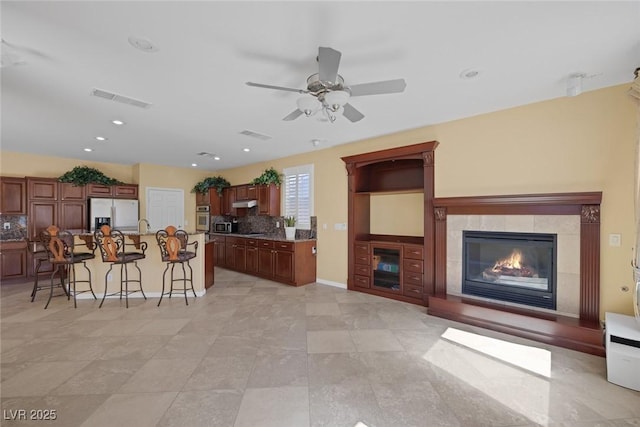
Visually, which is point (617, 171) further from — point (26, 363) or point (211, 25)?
point (26, 363)

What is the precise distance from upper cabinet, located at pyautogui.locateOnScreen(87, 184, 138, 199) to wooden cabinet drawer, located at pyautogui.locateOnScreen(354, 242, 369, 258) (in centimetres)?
566

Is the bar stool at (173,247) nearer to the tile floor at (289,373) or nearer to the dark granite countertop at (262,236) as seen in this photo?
the tile floor at (289,373)

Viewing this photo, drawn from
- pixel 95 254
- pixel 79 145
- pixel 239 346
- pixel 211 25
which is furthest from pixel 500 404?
pixel 79 145

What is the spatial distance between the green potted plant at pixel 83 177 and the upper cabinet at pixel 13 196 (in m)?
0.63

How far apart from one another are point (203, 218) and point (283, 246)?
3357 millimetres

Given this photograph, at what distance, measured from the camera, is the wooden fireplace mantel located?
2789 mm

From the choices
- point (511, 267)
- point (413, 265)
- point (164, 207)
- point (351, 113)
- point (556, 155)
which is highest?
point (351, 113)

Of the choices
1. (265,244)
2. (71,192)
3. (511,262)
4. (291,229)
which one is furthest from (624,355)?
(71,192)

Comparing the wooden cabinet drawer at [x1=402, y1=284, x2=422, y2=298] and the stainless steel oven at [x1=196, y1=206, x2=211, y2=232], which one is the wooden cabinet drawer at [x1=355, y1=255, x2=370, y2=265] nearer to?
the wooden cabinet drawer at [x1=402, y1=284, x2=422, y2=298]

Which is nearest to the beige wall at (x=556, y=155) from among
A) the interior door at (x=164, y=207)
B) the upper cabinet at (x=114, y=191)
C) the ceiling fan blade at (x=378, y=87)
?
the ceiling fan blade at (x=378, y=87)

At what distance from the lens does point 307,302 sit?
4.27 meters

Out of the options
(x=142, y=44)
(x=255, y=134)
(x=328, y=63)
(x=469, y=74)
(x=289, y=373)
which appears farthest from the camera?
(x=255, y=134)

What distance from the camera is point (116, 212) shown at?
20.7ft

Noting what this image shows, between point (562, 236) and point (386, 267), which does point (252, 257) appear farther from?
point (562, 236)
